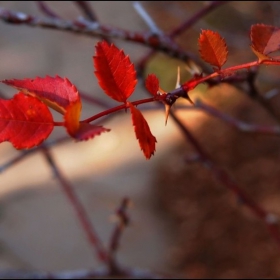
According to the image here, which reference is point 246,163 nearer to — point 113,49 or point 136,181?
point 136,181

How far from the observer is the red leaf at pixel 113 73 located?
231 millimetres

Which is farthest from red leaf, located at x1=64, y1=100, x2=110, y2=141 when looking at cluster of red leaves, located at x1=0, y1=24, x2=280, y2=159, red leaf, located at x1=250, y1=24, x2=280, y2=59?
red leaf, located at x1=250, y1=24, x2=280, y2=59

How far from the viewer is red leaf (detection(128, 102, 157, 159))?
0.22m

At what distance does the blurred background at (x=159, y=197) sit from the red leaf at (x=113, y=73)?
1.29 meters

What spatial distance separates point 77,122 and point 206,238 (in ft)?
5.54

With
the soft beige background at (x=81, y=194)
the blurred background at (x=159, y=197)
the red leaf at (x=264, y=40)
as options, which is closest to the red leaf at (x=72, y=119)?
the red leaf at (x=264, y=40)

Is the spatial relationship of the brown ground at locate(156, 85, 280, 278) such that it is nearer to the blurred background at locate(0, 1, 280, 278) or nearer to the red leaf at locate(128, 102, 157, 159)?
the blurred background at locate(0, 1, 280, 278)

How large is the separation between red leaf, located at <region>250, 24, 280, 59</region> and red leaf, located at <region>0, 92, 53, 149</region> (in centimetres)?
12

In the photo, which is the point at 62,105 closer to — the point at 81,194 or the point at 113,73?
the point at 113,73

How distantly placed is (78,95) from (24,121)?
0.10ft

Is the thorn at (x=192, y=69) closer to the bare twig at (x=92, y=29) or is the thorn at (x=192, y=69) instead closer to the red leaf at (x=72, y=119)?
the bare twig at (x=92, y=29)

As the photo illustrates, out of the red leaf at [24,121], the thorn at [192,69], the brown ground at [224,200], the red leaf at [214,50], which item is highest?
the red leaf at [24,121]

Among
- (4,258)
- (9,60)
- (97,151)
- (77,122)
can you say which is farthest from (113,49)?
(9,60)

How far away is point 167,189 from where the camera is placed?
6.77 feet
